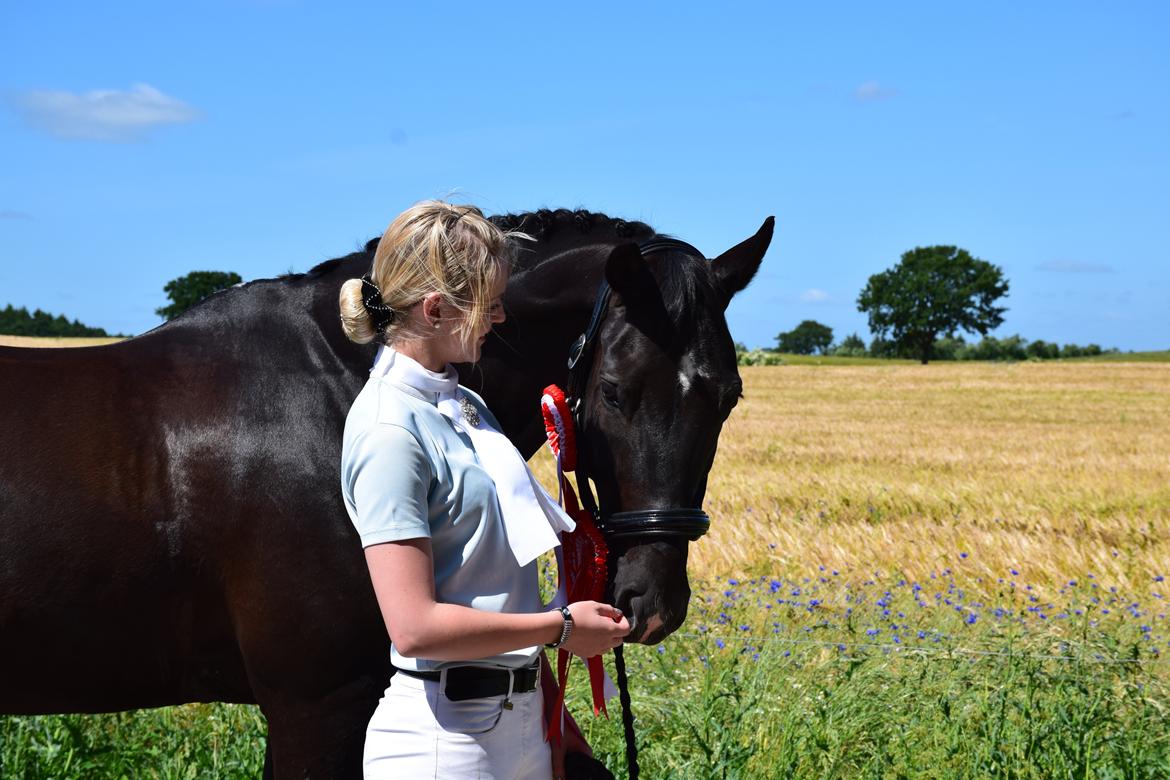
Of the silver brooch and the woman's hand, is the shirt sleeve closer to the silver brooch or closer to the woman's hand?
the silver brooch

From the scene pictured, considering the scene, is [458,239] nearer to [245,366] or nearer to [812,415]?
[245,366]

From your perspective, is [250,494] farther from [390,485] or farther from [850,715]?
[850,715]

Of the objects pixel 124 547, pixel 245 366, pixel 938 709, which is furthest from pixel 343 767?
pixel 938 709

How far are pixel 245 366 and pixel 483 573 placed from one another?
1351mm

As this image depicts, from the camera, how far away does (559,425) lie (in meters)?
2.85

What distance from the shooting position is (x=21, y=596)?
295 centimetres

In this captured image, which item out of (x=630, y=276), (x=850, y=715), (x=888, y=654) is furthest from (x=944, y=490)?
(x=630, y=276)

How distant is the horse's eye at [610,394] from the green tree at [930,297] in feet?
299

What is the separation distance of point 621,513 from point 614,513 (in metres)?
0.07

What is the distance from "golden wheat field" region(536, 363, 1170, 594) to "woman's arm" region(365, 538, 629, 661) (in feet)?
18.2

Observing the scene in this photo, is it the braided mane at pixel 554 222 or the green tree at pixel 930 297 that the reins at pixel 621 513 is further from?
the green tree at pixel 930 297

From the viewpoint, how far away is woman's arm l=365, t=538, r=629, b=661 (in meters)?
2.02

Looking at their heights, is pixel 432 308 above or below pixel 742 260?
below

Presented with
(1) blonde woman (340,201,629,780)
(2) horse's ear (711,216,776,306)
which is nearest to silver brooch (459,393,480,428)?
(1) blonde woman (340,201,629,780)
